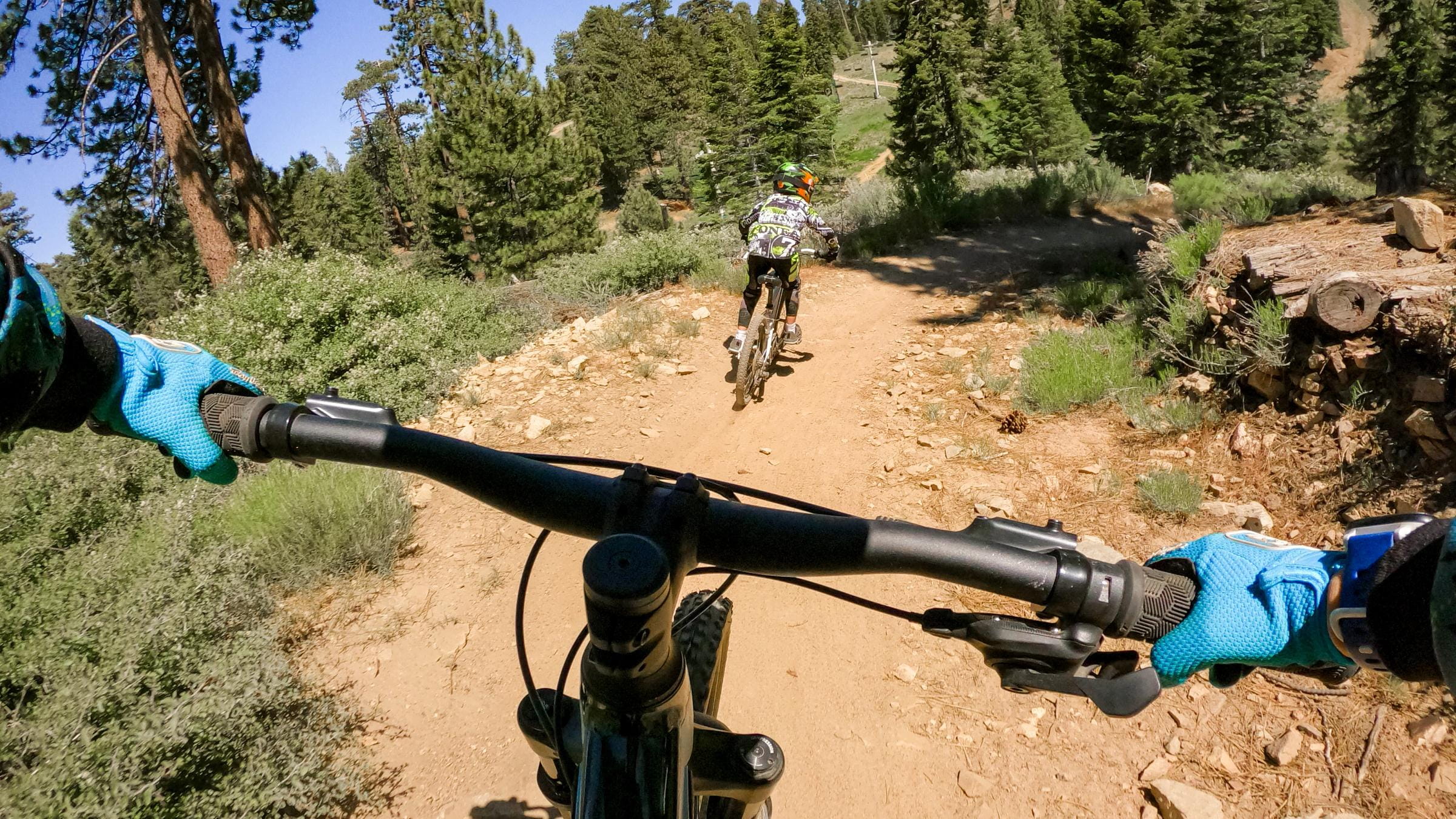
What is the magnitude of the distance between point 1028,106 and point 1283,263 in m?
50.2

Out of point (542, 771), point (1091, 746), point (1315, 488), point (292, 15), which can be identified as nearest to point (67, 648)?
point (542, 771)

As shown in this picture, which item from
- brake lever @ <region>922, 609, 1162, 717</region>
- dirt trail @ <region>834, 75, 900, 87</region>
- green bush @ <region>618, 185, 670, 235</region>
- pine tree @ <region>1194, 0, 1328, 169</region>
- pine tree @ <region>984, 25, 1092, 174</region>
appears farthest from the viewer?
dirt trail @ <region>834, 75, 900, 87</region>

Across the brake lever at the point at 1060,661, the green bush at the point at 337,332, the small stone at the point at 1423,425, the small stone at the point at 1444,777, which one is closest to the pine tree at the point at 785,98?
the green bush at the point at 337,332

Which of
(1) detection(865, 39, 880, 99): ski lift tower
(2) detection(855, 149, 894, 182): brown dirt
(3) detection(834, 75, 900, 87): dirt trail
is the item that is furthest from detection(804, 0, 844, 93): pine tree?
(2) detection(855, 149, 894, 182): brown dirt

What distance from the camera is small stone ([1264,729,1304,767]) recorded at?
9.50 feet

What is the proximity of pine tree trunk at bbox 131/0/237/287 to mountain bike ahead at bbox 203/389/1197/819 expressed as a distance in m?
10.9

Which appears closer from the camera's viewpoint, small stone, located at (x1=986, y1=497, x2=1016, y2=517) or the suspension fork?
the suspension fork

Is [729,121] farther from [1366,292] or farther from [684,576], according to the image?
[684,576]

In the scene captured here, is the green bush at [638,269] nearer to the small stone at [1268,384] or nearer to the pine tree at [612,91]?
the small stone at [1268,384]

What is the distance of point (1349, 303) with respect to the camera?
4551 mm

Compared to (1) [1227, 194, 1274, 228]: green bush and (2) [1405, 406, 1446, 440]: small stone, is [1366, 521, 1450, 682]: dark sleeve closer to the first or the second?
(2) [1405, 406, 1446, 440]: small stone

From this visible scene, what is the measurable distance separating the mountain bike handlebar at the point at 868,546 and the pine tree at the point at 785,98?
120 feet

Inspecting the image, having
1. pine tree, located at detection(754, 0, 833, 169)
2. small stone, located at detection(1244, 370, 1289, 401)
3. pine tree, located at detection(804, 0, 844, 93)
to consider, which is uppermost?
pine tree, located at detection(804, 0, 844, 93)

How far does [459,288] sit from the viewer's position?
427 inches
